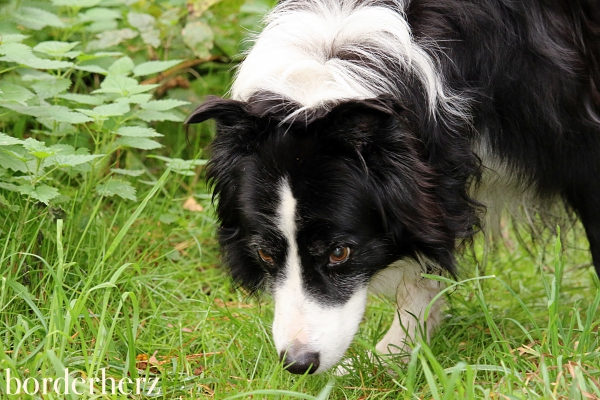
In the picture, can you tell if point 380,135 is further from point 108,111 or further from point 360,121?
point 108,111

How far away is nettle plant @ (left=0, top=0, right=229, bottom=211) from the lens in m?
3.84

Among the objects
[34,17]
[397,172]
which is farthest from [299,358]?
[34,17]

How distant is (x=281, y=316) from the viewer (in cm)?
316

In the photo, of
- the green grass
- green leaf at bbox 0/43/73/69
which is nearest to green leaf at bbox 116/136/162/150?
the green grass

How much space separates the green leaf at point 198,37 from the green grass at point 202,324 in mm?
1092

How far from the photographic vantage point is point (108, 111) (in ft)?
13.3

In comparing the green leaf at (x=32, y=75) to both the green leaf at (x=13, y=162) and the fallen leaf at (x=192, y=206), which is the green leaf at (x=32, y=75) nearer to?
the green leaf at (x=13, y=162)

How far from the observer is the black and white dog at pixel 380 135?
306 centimetres

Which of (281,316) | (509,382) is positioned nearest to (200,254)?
(281,316)

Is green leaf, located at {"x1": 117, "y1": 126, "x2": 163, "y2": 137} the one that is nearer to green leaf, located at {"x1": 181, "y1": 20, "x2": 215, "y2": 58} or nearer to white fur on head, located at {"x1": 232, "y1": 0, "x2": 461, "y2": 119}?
white fur on head, located at {"x1": 232, "y1": 0, "x2": 461, "y2": 119}

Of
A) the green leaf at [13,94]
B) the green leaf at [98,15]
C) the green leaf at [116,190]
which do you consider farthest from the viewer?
the green leaf at [98,15]

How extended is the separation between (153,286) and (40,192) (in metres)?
0.82

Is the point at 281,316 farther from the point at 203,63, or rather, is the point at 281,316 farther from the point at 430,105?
the point at 203,63

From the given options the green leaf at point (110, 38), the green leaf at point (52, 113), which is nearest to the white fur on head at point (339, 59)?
the green leaf at point (52, 113)
